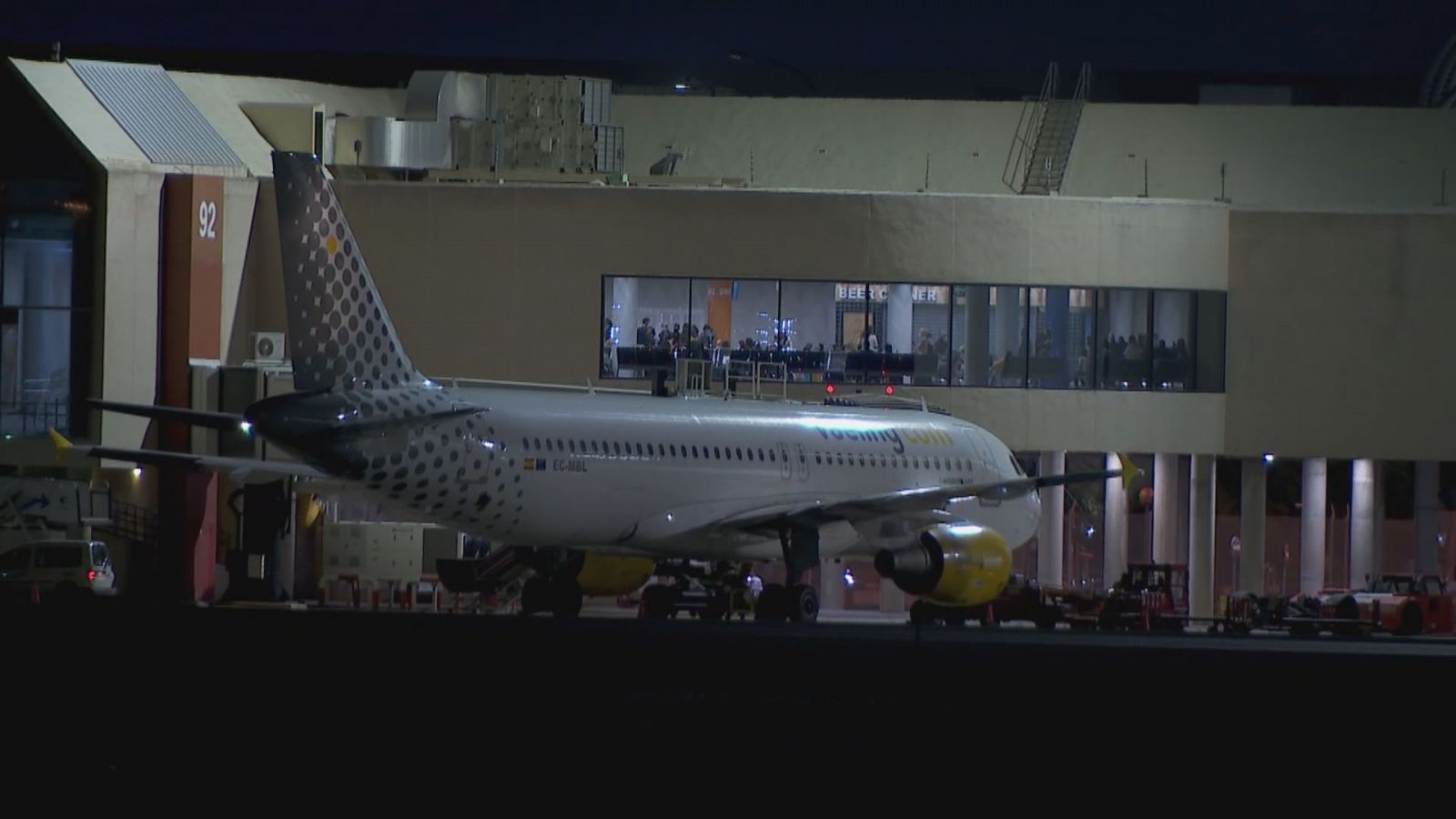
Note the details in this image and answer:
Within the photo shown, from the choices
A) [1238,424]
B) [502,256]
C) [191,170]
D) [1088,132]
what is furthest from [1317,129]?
[191,170]

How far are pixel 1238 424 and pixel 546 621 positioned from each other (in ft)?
66.2

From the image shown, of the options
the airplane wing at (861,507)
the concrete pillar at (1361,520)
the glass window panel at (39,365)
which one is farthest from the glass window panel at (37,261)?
the concrete pillar at (1361,520)

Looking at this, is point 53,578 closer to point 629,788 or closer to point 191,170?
point 191,170

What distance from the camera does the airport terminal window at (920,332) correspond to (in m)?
43.6

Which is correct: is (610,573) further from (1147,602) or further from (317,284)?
(1147,602)

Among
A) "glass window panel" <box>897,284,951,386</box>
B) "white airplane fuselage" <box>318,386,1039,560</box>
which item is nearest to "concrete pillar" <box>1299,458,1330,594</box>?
"glass window panel" <box>897,284,951,386</box>

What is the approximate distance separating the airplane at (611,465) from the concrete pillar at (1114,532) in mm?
7291

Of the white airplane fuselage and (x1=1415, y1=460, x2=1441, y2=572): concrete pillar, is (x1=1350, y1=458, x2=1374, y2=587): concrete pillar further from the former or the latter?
the white airplane fuselage

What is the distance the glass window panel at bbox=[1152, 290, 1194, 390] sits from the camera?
1773 inches

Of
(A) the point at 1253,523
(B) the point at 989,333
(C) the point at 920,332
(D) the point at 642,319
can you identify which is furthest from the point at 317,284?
(A) the point at 1253,523

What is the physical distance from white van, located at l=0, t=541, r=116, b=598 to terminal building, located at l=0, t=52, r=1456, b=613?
2.15m

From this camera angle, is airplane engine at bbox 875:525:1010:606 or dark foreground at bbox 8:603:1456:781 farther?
airplane engine at bbox 875:525:1010:606

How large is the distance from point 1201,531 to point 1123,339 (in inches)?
188

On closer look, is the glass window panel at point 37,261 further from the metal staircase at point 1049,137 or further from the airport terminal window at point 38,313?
the metal staircase at point 1049,137
